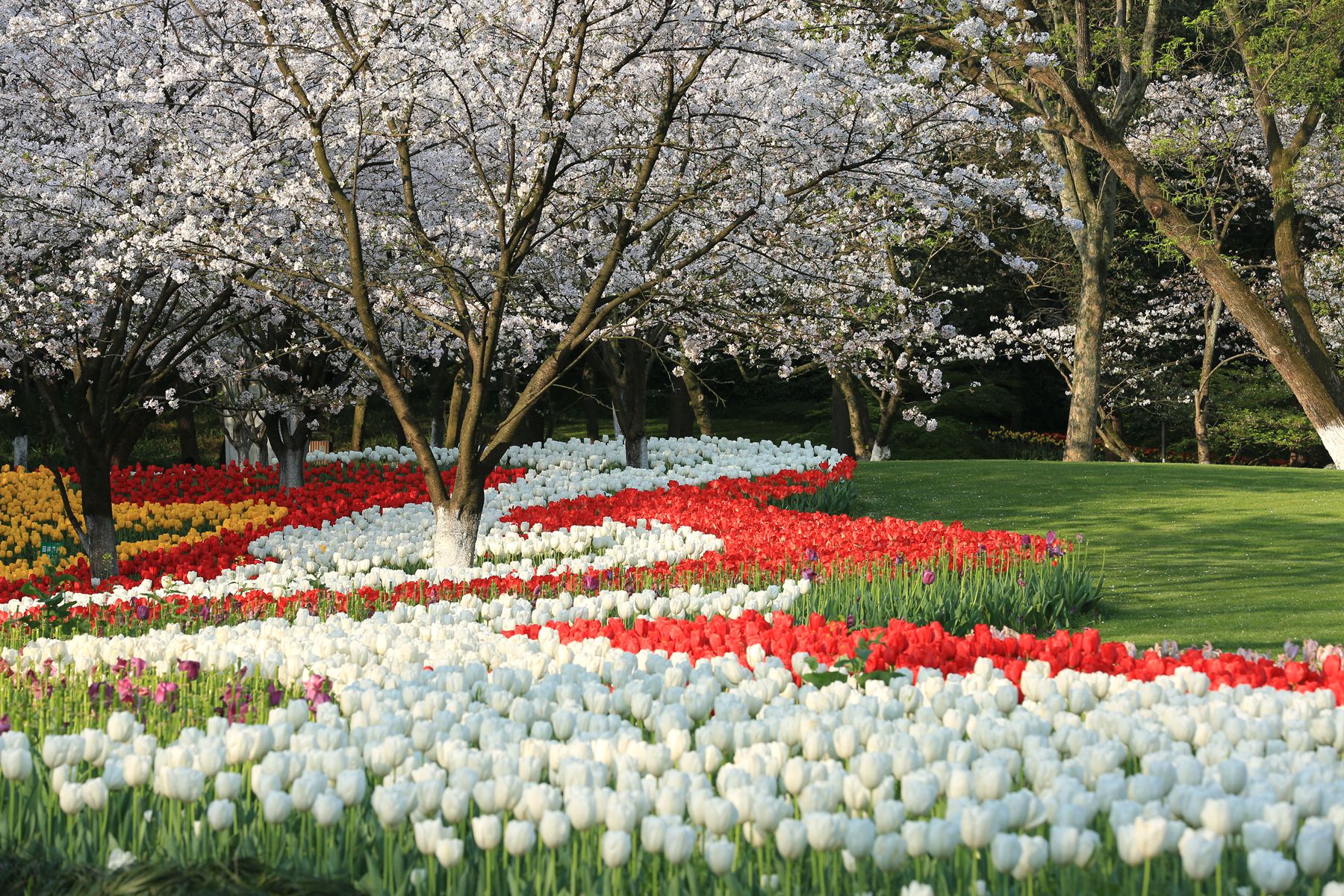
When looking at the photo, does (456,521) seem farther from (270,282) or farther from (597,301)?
(270,282)

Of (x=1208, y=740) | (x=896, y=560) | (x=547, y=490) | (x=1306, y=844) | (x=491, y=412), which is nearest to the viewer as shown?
(x=1306, y=844)

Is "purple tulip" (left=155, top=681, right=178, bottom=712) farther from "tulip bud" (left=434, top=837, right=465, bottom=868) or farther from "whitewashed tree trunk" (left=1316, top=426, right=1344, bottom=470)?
"whitewashed tree trunk" (left=1316, top=426, right=1344, bottom=470)

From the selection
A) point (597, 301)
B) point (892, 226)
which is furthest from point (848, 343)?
point (597, 301)

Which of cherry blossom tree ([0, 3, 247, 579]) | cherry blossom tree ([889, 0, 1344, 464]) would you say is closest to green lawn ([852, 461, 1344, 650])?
cherry blossom tree ([889, 0, 1344, 464])

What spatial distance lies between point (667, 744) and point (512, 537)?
28.1ft

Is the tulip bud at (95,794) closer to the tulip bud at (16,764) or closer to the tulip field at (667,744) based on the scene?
the tulip field at (667,744)

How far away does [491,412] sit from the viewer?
39.8m

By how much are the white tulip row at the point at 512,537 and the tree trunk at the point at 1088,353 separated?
6466 mm

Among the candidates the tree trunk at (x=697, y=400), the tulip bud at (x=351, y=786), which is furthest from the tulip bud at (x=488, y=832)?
the tree trunk at (x=697, y=400)

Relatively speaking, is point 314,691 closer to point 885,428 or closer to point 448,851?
point 448,851

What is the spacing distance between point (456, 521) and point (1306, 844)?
870cm

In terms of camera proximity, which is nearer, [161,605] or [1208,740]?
[1208,740]

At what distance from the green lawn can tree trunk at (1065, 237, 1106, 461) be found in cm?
306

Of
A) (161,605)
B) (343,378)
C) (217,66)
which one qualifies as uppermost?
(217,66)
